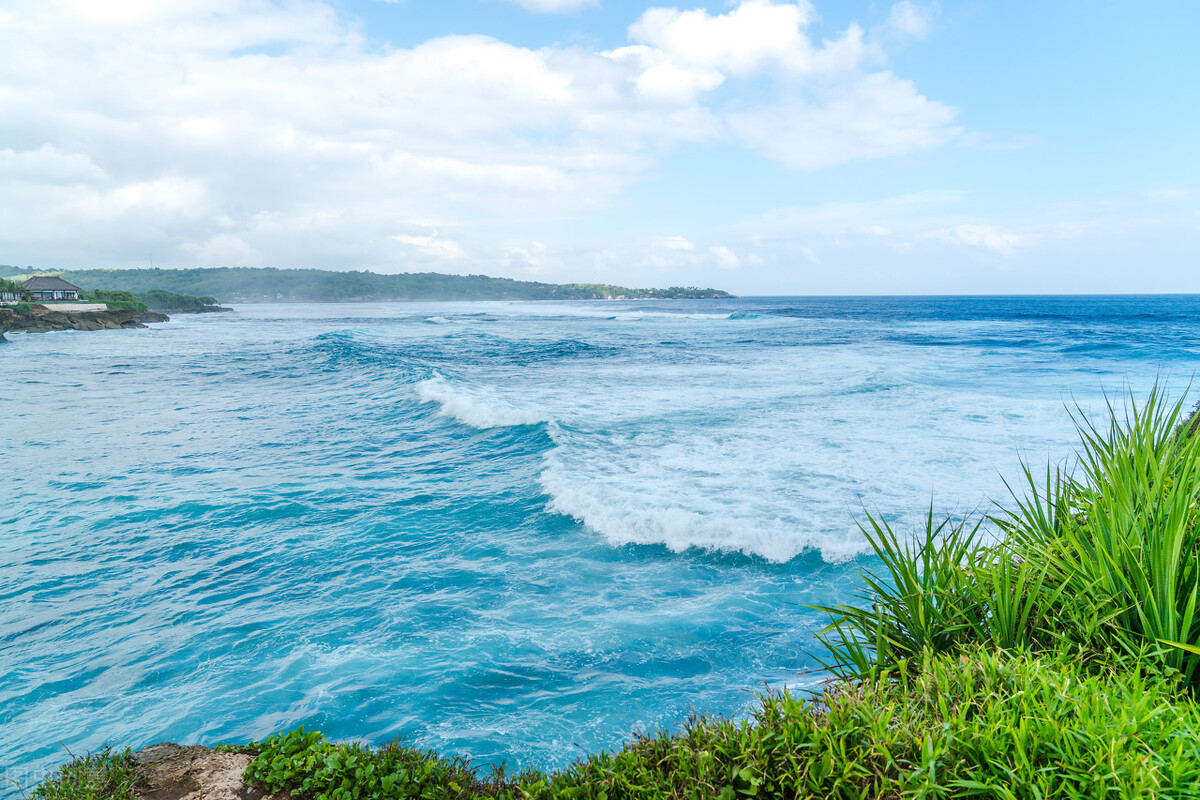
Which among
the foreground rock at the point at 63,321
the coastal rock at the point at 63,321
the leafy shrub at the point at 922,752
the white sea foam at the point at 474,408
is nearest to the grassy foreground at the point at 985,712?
the leafy shrub at the point at 922,752

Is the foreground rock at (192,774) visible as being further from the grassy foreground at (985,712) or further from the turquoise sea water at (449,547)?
the turquoise sea water at (449,547)

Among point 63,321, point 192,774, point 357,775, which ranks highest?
point 63,321

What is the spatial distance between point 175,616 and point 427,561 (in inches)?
111

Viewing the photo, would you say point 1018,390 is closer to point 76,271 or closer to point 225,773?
point 225,773

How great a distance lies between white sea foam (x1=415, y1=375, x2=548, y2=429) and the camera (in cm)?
1598

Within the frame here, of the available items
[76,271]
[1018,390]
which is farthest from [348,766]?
[76,271]

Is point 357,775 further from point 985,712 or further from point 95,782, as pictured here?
point 985,712

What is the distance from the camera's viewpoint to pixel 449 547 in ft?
28.3

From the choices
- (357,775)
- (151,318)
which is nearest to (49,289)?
(151,318)

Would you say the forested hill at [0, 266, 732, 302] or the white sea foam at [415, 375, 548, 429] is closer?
the white sea foam at [415, 375, 548, 429]

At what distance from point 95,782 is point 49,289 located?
338 feet

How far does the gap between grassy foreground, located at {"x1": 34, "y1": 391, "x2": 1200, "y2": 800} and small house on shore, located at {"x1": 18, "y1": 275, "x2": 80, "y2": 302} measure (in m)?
101

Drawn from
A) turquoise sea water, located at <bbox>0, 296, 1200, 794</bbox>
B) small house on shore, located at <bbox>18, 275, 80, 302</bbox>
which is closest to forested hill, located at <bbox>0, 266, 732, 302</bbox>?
small house on shore, located at <bbox>18, 275, 80, 302</bbox>

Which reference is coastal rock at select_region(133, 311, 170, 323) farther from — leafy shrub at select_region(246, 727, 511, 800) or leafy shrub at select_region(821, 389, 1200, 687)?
leafy shrub at select_region(821, 389, 1200, 687)
